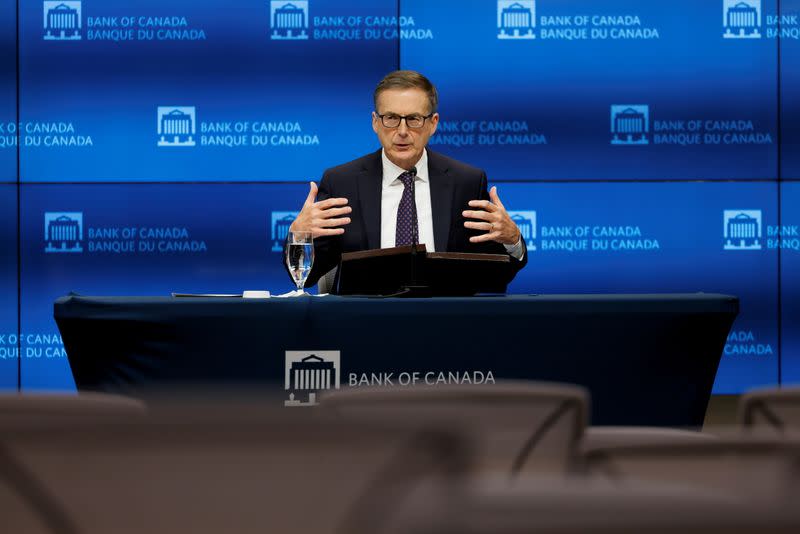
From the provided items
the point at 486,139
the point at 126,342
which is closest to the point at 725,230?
the point at 486,139

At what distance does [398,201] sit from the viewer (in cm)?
342

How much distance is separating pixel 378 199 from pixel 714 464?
2.58m

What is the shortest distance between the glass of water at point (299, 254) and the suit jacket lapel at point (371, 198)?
794mm

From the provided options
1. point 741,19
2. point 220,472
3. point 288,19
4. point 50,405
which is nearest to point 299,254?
point 50,405

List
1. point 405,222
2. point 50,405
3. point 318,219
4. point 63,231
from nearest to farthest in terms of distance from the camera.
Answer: point 50,405
point 318,219
point 405,222
point 63,231

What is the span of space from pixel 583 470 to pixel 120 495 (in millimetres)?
568

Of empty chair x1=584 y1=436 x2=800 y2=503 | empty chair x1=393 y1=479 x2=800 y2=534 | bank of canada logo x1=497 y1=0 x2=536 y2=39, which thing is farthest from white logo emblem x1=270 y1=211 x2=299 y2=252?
empty chair x1=393 y1=479 x2=800 y2=534

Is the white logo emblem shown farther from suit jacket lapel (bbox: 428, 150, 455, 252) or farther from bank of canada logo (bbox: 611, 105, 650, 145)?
bank of canada logo (bbox: 611, 105, 650, 145)

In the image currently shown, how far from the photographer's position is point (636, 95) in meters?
4.89

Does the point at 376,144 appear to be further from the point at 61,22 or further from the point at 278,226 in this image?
the point at 61,22

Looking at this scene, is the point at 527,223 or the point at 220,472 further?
the point at 527,223

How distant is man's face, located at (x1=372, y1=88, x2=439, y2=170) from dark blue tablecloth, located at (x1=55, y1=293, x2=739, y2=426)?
113 centimetres

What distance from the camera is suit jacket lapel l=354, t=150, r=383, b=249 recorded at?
10.9 ft

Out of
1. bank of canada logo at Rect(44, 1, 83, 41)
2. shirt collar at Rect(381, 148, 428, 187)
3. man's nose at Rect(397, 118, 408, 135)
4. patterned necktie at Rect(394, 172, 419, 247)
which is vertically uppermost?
bank of canada logo at Rect(44, 1, 83, 41)
